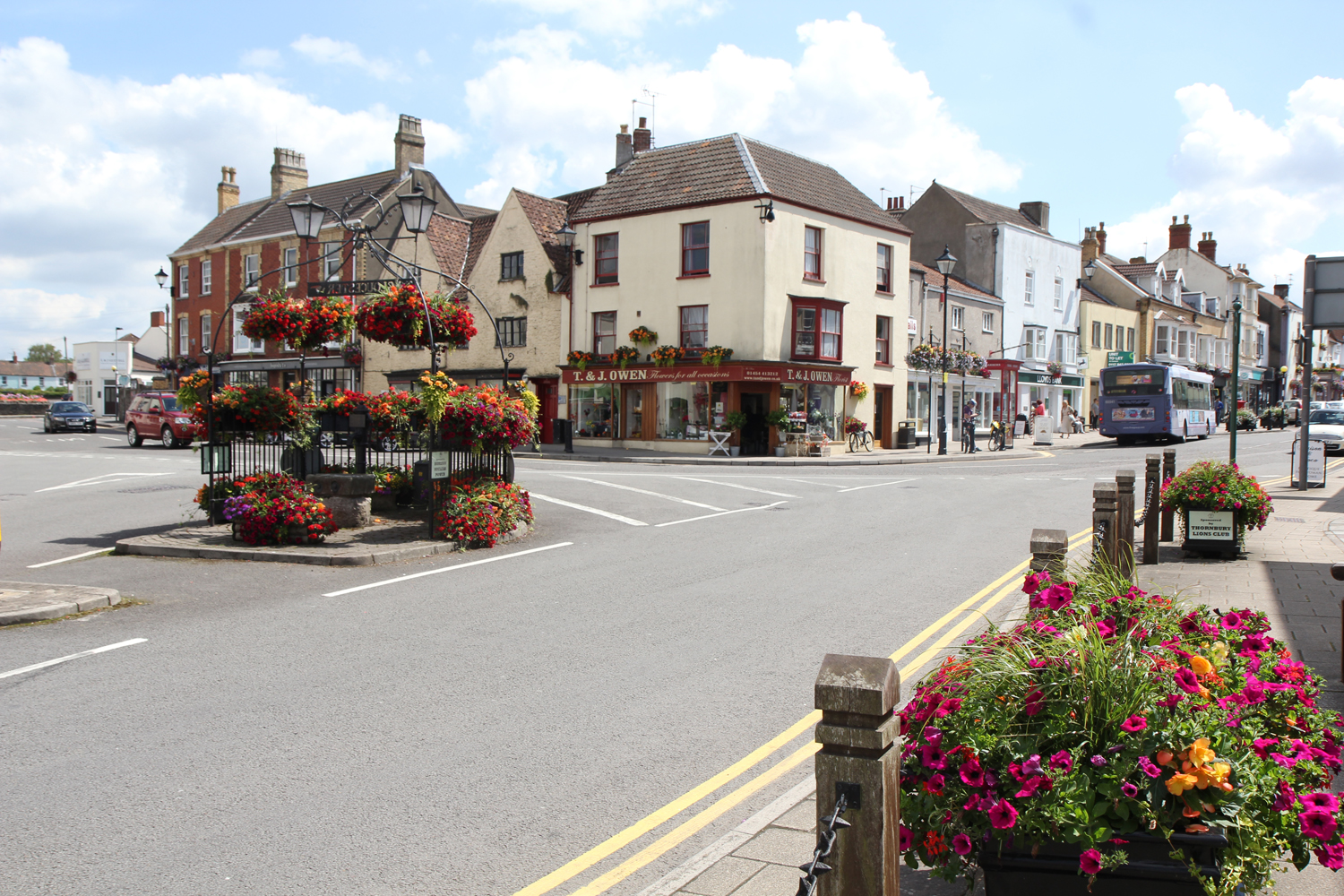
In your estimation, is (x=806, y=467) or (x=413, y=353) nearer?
(x=806, y=467)

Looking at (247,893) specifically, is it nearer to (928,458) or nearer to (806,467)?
(806,467)

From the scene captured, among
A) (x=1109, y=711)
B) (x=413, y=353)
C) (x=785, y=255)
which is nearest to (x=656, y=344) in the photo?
(x=785, y=255)

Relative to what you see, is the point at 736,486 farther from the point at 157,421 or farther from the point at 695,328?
the point at 157,421

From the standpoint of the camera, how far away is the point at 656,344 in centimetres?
3478

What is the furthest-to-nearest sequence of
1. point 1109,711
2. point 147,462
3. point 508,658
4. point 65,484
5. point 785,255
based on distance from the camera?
point 785,255
point 147,462
point 65,484
point 508,658
point 1109,711

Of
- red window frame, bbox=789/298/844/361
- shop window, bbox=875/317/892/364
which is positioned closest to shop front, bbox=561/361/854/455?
red window frame, bbox=789/298/844/361

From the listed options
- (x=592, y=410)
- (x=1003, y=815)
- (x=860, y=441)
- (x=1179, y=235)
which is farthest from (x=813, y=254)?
(x=1179, y=235)

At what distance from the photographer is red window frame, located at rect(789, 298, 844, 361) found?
111ft

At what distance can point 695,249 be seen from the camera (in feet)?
112

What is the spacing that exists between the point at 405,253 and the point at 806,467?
23.0m

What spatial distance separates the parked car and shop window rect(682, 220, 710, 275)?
18088mm

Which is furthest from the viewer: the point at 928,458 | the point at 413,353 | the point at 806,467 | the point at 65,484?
the point at 413,353

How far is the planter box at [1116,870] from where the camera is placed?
2.67m

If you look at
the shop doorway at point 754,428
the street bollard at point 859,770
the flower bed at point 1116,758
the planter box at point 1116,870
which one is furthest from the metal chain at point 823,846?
the shop doorway at point 754,428
